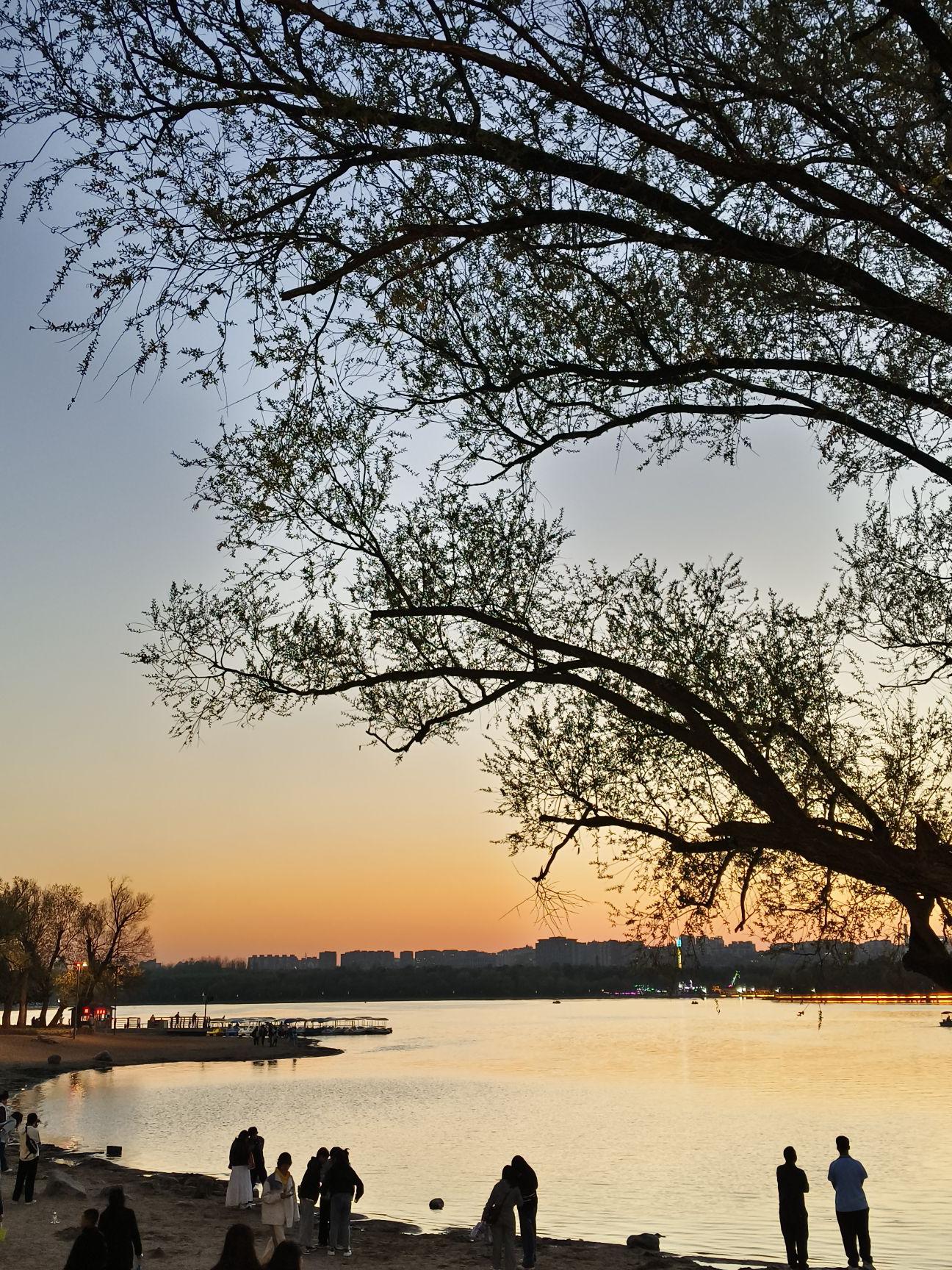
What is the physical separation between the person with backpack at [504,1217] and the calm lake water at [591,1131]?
10.7 metres

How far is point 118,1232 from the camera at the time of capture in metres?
11.5

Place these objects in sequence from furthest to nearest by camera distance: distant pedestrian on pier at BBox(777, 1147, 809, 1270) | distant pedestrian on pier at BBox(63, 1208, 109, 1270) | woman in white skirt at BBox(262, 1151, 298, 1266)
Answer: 1. woman in white skirt at BBox(262, 1151, 298, 1266)
2. distant pedestrian on pier at BBox(777, 1147, 809, 1270)
3. distant pedestrian on pier at BBox(63, 1208, 109, 1270)

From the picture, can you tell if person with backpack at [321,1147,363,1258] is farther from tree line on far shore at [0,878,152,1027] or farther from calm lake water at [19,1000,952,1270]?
tree line on far shore at [0,878,152,1027]

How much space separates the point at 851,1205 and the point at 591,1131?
48066mm

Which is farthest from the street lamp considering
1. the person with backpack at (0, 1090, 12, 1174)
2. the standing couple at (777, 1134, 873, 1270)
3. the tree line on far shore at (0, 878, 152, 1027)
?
the standing couple at (777, 1134, 873, 1270)

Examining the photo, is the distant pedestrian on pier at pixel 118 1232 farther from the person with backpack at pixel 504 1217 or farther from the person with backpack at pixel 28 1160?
the person with backpack at pixel 28 1160

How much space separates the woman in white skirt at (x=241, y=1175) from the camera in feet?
90.2

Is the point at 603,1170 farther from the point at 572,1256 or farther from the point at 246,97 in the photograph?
the point at 246,97

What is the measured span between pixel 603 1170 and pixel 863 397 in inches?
1749

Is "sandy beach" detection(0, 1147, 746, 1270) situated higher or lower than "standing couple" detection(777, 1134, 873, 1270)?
lower

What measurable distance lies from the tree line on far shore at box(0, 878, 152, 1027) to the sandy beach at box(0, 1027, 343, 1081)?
446 cm

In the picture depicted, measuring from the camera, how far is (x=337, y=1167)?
22219mm

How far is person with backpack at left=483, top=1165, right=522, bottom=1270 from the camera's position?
19.5 meters

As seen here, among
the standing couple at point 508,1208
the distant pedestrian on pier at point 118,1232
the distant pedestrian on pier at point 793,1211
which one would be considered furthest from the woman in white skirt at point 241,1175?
the distant pedestrian on pier at point 118,1232
